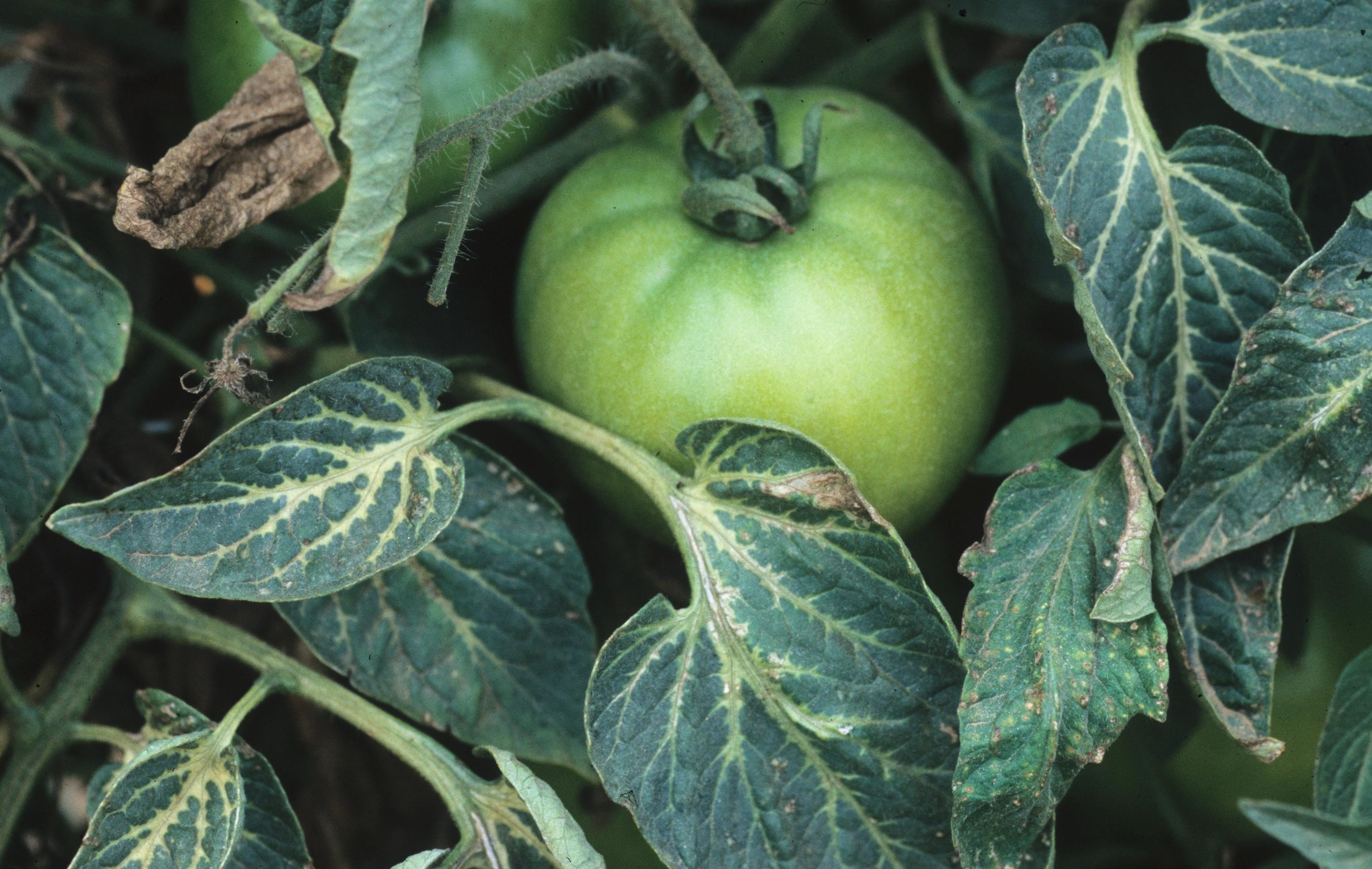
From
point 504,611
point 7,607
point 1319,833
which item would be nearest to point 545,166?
point 504,611

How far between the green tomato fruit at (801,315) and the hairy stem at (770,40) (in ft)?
0.41

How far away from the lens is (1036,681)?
1.72 ft

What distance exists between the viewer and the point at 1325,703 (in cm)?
78

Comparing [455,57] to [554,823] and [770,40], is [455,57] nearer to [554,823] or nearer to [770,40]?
[770,40]

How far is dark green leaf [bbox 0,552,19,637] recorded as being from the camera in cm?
50

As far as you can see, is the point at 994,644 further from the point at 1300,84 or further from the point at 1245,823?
the point at 1245,823

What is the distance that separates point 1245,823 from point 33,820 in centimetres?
88

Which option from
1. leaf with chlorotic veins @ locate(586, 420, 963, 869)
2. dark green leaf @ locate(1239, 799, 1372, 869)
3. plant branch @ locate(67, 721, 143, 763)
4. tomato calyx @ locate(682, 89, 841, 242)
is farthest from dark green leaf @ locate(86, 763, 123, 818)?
dark green leaf @ locate(1239, 799, 1372, 869)

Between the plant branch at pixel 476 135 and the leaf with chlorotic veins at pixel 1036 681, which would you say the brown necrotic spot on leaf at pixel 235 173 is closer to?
the plant branch at pixel 476 135

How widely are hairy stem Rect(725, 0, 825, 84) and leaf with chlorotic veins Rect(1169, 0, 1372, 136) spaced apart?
0.86ft

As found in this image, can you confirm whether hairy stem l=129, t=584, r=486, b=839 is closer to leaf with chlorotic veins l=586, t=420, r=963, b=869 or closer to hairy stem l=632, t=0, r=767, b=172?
leaf with chlorotic veins l=586, t=420, r=963, b=869

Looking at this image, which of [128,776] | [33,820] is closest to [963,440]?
[128,776]

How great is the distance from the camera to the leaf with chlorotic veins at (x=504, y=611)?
2.10ft

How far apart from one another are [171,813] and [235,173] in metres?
0.33
